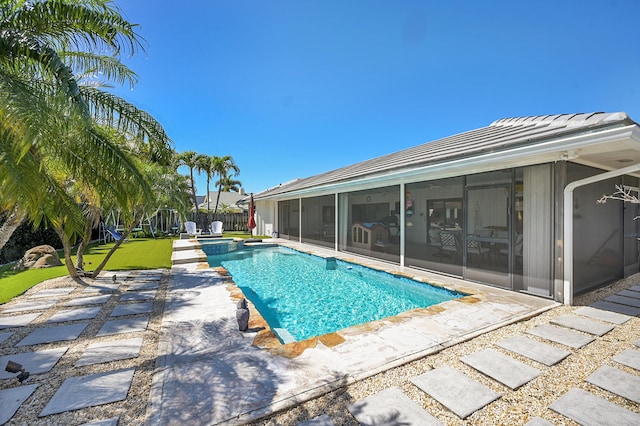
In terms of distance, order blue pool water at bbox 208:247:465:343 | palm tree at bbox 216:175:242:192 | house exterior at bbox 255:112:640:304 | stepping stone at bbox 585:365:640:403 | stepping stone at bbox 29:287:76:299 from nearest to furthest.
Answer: stepping stone at bbox 585:365:640:403 → house exterior at bbox 255:112:640:304 → blue pool water at bbox 208:247:465:343 → stepping stone at bbox 29:287:76:299 → palm tree at bbox 216:175:242:192

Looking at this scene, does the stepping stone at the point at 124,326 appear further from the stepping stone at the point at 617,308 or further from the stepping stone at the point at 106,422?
the stepping stone at the point at 617,308

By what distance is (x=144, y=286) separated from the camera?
7.97 meters

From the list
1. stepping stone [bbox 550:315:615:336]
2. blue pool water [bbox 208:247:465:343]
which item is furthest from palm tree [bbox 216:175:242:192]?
stepping stone [bbox 550:315:615:336]

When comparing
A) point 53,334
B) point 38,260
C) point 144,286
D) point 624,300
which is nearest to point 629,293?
point 624,300

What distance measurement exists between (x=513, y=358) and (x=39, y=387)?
614 centimetres

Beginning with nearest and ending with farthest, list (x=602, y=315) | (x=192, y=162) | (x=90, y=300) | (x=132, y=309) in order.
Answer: (x=602, y=315) → (x=132, y=309) → (x=90, y=300) → (x=192, y=162)

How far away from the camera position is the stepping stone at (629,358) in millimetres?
3681

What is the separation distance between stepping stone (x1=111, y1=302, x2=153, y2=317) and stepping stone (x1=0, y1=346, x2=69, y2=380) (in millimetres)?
1493

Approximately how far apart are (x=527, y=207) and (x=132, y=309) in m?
9.52

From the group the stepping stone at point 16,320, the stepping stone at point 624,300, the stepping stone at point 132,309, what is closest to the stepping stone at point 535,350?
the stepping stone at point 624,300

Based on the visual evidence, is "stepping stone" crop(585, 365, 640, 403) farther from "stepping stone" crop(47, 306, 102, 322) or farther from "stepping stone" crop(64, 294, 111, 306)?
"stepping stone" crop(64, 294, 111, 306)

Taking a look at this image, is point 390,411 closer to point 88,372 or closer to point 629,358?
point 629,358

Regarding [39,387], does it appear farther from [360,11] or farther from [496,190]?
[360,11]

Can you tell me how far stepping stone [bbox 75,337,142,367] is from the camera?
3971 millimetres
